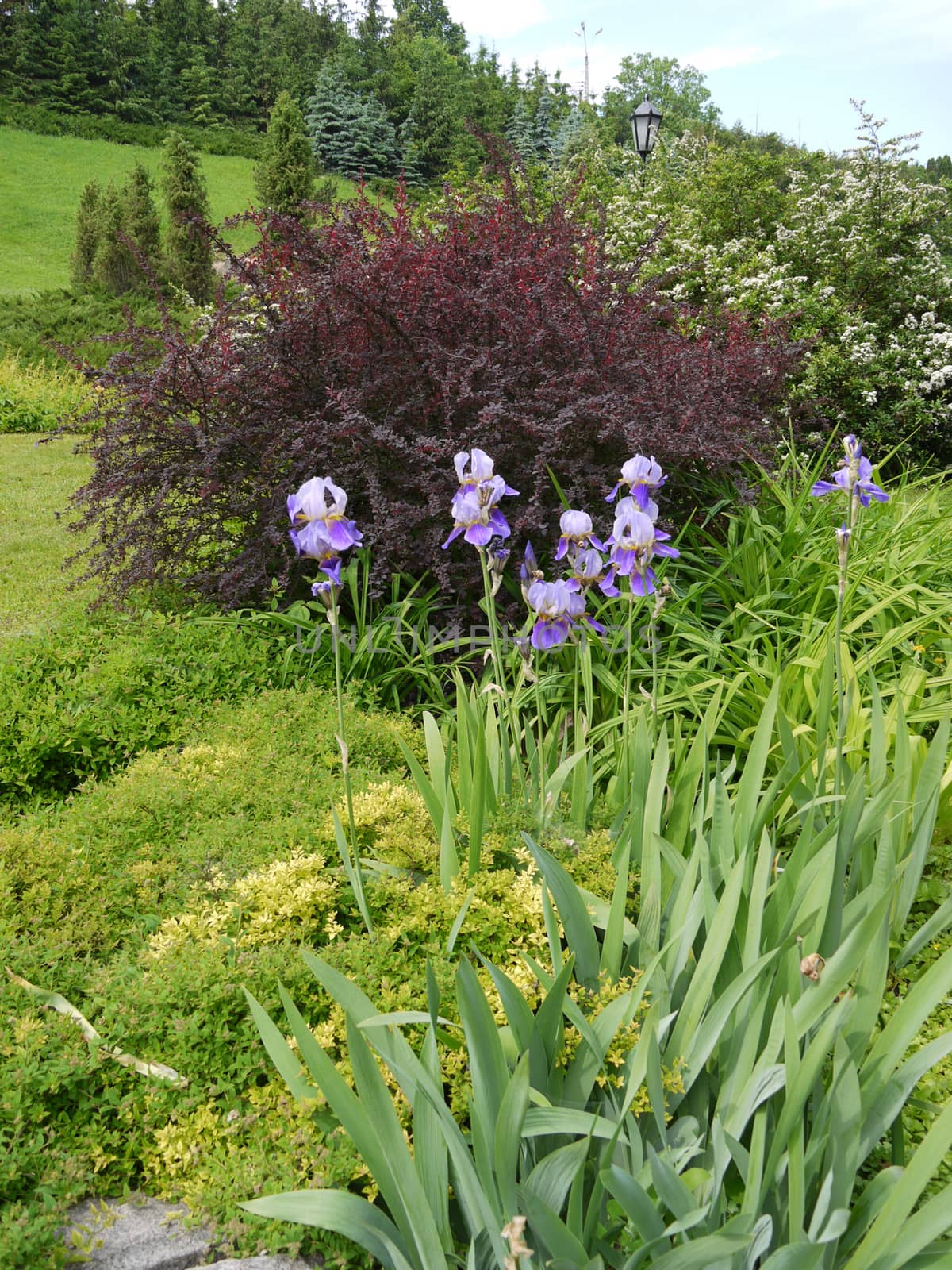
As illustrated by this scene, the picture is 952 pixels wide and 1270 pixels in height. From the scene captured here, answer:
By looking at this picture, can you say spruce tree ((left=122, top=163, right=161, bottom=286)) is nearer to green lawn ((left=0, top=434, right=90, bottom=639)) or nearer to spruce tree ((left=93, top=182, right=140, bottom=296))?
spruce tree ((left=93, top=182, right=140, bottom=296))

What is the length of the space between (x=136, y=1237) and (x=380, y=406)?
2.99 meters

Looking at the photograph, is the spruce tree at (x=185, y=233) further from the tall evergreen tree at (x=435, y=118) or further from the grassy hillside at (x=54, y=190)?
the tall evergreen tree at (x=435, y=118)

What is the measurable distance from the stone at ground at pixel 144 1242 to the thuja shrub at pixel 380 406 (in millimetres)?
2243

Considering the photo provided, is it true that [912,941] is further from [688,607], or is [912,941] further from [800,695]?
[688,607]

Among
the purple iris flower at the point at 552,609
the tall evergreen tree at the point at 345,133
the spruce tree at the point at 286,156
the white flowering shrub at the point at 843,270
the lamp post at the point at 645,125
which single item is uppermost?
the tall evergreen tree at the point at 345,133

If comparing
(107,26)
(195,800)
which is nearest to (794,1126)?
(195,800)

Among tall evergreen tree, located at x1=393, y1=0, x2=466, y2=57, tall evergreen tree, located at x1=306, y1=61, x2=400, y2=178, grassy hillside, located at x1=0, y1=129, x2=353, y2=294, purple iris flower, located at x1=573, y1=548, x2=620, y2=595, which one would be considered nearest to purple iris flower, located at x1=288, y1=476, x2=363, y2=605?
purple iris flower, located at x1=573, y1=548, x2=620, y2=595

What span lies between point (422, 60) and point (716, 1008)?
1605 inches

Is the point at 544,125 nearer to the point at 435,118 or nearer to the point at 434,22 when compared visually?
the point at 435,118

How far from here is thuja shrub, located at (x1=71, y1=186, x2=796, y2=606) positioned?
3.34 metres

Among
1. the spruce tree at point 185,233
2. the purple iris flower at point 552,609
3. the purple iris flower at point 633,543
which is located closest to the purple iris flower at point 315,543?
the purple iris flower at point 552,609

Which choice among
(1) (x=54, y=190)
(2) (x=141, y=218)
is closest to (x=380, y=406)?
(2) (x=141, y=218)

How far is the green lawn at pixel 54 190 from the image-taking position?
19.5m

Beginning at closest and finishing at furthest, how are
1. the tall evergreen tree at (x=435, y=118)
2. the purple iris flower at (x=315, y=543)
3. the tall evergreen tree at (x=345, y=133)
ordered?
the purple iris flower at (x=315, y=543), the tall evergreen tree at (x=345, y=133), the tall evergreen tree at (x=435, y=118)
